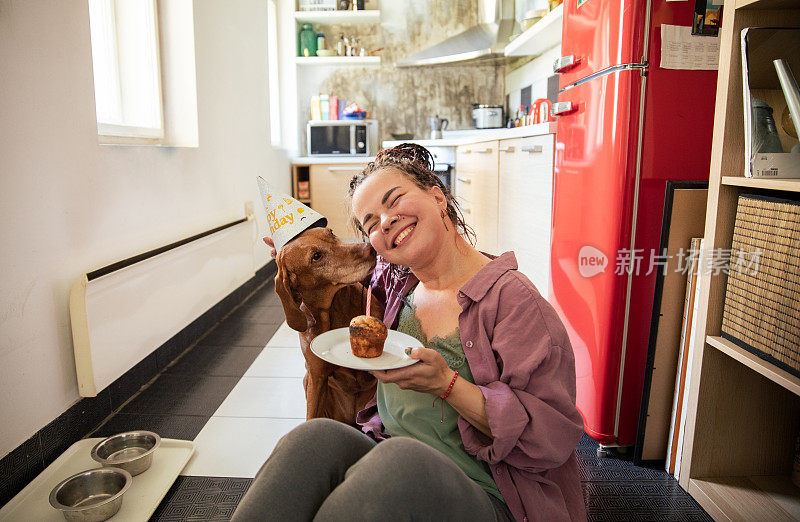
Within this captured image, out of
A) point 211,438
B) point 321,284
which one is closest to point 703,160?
point 321,284

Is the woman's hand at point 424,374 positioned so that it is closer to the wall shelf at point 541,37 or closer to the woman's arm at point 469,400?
the woman's arm at point 469,400

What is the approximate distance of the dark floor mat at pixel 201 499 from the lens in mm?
1586

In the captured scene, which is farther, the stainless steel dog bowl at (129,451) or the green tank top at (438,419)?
the stainless steel dog bowl at (129,451)

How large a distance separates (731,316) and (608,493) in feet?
2.10

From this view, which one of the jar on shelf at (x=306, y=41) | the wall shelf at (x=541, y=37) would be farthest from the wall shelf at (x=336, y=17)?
the wall shelf at (x=541, y=37)

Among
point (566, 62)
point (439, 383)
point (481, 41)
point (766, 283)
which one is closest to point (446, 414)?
point (439, 383)

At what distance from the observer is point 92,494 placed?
1635mm

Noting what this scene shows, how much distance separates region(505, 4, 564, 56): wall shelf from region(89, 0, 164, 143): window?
2177mm

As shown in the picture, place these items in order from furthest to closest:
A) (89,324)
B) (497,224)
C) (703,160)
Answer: (497,224) → (89,324) → (703,160)

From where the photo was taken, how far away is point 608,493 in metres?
1.68

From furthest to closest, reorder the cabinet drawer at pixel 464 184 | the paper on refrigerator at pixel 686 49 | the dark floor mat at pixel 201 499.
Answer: the cabinet drawer at pixel 464 184 → the paper on refrigerator at pixel 686 49 → the dark floor mat at pixel 201 499

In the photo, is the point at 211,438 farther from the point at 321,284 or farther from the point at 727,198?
the point at 727,198

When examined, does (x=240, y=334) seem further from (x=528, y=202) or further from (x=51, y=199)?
(x=528, y=202)

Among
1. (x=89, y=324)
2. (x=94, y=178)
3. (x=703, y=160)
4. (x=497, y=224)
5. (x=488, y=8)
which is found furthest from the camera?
(x=488, y=8)
